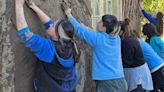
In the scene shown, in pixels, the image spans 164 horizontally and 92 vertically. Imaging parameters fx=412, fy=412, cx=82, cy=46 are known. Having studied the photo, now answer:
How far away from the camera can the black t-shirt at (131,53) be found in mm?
5012

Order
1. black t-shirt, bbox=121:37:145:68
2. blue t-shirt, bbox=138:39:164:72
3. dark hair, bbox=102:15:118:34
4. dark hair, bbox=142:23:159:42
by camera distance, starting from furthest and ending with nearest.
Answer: dark hair, bbox=142:23:159:42, blue t-shirt, bbox=138:39:164:72, black t-shirt, bbox=121:37:145:68, dark hair, bbox=102:15:118:34

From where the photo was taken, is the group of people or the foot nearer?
the group of people

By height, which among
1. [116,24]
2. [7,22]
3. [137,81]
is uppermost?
[7,22]

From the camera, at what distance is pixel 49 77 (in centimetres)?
373

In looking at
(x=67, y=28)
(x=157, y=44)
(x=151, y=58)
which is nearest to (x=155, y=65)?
(x=151, y=58)

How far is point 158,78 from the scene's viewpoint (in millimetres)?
Answer: 5609

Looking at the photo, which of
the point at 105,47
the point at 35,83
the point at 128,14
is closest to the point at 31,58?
the point at 35,83

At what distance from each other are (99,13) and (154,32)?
1.14 m

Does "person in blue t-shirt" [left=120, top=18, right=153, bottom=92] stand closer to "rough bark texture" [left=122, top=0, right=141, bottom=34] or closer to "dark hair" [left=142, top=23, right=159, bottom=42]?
"dark hair" [left=142, top=23, right=159, bottom=42]

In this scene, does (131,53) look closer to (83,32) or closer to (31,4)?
(83,32)

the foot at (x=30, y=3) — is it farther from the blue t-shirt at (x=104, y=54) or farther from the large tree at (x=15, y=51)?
A: the blue t-shirt at (x=104, y=54)

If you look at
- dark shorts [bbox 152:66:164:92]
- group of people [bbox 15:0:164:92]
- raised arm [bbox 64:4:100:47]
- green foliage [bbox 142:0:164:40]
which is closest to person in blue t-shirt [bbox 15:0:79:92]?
group of people [bbox 15:0:164:92]

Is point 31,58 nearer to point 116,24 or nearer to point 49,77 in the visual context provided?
point 49,77

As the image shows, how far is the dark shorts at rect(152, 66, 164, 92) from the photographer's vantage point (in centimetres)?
559
